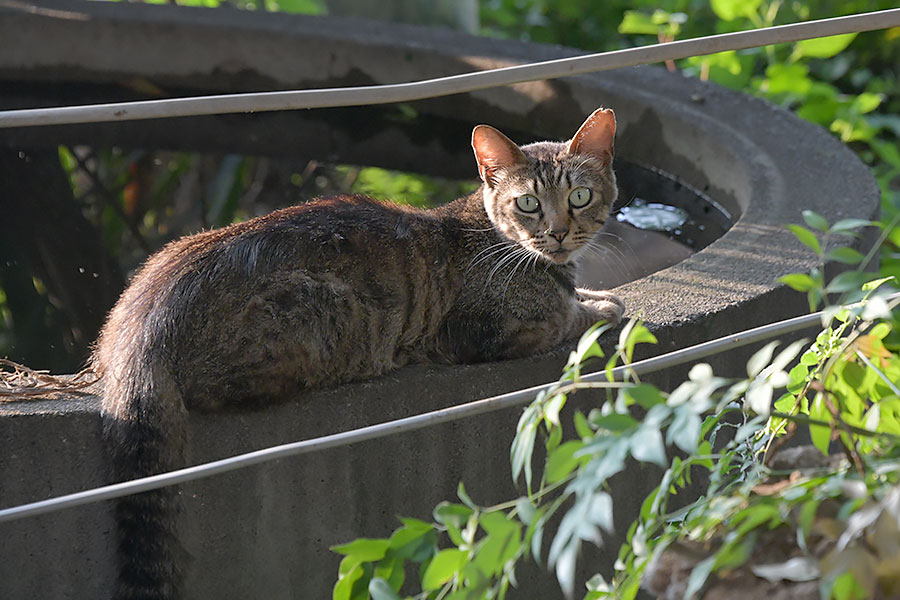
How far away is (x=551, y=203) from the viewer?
8.97ft

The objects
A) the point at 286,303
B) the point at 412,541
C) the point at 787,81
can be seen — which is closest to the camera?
the point at 412,541

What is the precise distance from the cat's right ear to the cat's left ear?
156mm

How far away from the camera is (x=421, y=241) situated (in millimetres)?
2715

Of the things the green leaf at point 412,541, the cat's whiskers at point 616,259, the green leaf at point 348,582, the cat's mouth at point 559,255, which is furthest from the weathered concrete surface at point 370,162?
the green leaf at point 412,541

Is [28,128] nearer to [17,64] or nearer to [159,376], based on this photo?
[17,64]

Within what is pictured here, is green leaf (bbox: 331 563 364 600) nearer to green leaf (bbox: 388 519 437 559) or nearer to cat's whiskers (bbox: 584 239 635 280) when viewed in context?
green leaf (bbox: 388 519 437 559)

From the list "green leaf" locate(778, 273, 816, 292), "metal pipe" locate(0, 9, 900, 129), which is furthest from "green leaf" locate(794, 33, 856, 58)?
"green leaf" locate(778, 273, 816, 292)

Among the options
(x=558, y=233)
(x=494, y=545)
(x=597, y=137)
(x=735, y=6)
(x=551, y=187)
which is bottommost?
(x=494, y=545)

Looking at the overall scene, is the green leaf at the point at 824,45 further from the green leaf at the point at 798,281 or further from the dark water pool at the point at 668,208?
the green leaf at the point at 798,281

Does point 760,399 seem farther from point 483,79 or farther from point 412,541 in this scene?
point 483,79

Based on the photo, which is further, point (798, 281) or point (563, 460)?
point (798, 281)

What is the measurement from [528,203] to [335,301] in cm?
62

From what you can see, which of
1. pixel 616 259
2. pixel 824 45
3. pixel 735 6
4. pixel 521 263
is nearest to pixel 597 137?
pixel 521 263

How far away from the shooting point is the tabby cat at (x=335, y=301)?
7.01 ft
